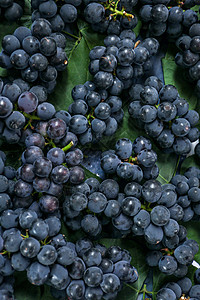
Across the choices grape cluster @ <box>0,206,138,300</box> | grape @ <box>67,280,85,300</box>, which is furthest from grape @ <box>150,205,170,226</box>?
grape @ <box>67,280,85,300</box>

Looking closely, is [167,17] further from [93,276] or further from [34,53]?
[93,276]

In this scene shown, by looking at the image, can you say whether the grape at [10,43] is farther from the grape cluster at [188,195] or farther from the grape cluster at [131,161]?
the grape cluster at [188,195]

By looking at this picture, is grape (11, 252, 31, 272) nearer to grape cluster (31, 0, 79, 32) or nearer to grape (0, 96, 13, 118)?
grape (0, 96, 13, 118)

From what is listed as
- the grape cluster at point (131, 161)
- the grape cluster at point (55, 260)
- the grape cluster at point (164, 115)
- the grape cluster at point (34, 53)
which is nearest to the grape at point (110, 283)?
the grape cluster at point (55, 260)

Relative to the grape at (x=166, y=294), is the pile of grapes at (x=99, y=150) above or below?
above

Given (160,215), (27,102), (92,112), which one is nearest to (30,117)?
(27,102)

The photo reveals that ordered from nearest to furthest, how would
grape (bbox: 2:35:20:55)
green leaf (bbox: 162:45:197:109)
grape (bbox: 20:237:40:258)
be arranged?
grape (bbox: 20:237:40:258), grape (bbox: 2:35:20:55), green leaf (bbox: 162:45:197:109)

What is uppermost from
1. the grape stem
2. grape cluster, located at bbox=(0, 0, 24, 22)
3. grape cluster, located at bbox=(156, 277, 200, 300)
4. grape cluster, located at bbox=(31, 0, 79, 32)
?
the grape stem
